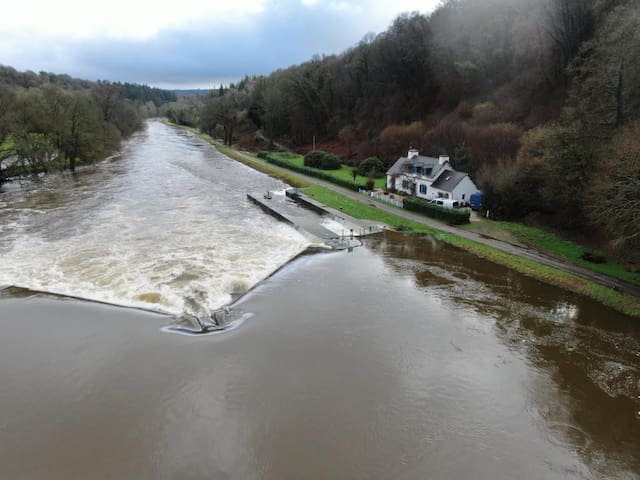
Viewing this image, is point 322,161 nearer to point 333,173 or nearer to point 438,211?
point 333,173

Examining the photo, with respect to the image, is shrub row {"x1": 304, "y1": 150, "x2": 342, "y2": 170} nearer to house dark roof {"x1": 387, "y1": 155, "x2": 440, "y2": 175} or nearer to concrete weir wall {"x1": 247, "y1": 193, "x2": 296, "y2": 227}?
house dark roof {"x1": 387, "y1": 155, "x2": 440, "y2": 175}

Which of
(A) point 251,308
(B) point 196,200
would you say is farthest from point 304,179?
(A) point 251,308

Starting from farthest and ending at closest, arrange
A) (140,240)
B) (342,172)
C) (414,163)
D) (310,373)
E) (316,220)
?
(342,172) < (414,163) < (316,220) < (140,240) < (310,373)

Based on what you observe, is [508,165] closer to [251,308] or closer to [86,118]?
[251,308]

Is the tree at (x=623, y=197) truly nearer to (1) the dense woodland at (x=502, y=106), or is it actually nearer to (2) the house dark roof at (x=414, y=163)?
(1) the dense woodland at (x=502, y=106)

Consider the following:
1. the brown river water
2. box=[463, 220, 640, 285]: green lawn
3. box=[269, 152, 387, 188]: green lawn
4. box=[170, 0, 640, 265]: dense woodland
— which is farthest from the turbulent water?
box=[170, 0, 640, 265]: dense woodland

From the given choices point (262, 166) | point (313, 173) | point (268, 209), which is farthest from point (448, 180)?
point (262, 166)
